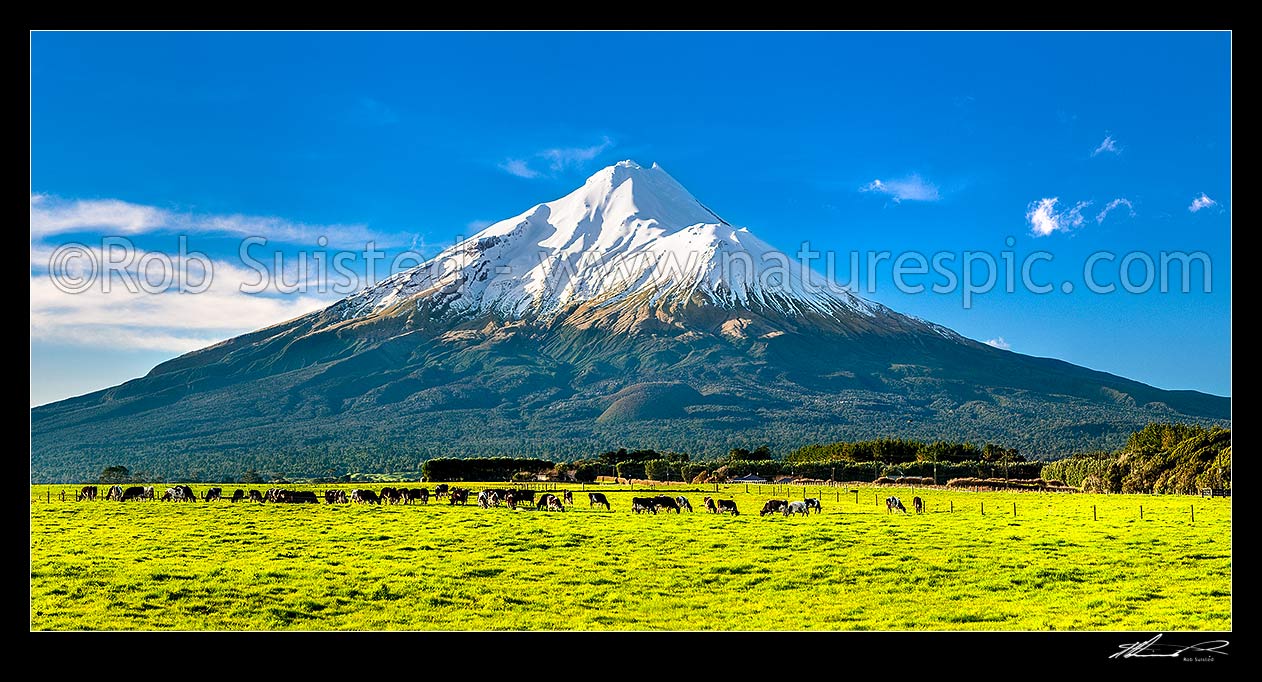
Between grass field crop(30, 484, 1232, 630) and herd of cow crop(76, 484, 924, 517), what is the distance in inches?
97.3

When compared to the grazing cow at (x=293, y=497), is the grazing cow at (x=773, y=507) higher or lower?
higher

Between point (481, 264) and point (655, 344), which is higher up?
point (481, 264)

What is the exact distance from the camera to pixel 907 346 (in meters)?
116

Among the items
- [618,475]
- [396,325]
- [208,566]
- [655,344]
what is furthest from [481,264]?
[208,566]

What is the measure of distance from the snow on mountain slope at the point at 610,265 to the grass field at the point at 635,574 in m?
110

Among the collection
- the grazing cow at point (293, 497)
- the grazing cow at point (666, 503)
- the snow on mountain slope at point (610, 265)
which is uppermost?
the snow on mountain slope at point (610, 265)

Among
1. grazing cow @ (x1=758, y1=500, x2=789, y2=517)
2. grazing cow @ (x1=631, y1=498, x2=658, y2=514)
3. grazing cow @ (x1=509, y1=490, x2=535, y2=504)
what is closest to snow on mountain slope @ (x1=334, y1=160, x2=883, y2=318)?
grazing cow @ (x1=509, y1=490, x2=535, y2=504)

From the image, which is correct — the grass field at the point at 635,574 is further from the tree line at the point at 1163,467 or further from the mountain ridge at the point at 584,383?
the mountain ridge at the point at 584,383

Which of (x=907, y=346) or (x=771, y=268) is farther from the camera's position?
(x=771, y=268)

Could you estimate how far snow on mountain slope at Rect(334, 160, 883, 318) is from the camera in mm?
133375
